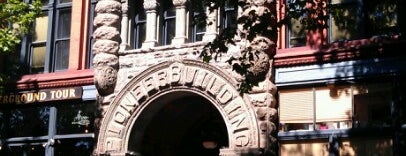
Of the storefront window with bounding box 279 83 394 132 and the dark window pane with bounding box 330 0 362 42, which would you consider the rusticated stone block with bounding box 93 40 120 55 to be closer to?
the storefront window with bounding box 279 83 394 132

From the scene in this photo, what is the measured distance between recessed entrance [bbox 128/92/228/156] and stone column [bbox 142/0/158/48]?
1528mm

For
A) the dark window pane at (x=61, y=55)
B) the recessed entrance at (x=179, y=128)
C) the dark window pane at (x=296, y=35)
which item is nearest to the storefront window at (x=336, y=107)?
the dark window pane at (x=296, y=35)

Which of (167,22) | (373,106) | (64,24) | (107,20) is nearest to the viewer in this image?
(373,106)

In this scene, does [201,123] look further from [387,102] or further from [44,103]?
[387,102]

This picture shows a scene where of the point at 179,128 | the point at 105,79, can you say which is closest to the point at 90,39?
the point at 105,79

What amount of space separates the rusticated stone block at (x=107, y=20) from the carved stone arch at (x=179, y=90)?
173 cm

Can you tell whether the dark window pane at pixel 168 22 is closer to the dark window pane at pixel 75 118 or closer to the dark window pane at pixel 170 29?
the dark window pane at pixel 170 29

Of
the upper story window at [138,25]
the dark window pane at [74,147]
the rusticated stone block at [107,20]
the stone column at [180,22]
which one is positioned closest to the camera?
the stone column at [180,22]

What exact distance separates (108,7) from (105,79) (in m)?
1.97

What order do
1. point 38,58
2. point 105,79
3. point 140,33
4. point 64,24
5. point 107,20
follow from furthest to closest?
point 38,58
point 64,24
point 140,33
point 107,20
point 105,79

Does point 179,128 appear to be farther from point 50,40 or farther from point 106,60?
point 50,40

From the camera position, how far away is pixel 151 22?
18156 millimetres

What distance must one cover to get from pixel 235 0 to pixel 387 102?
461cm

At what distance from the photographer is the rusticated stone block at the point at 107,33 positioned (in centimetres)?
1820
